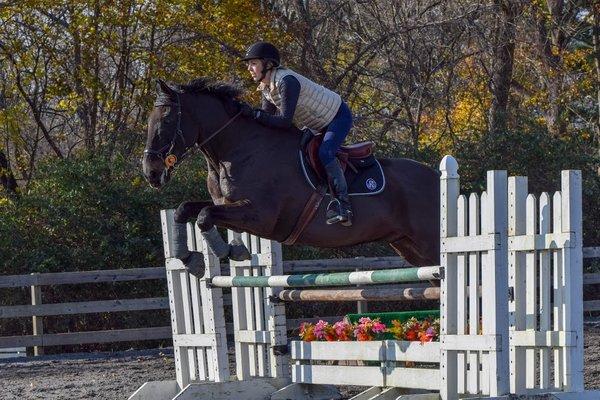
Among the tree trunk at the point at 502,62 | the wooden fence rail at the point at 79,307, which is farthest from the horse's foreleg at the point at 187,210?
the tree trunk at the point at 502,62

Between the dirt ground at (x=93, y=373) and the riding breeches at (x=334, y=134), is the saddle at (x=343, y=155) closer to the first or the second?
the riding breeches at (x=334, y=134)

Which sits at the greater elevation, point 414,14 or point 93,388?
point 414,14

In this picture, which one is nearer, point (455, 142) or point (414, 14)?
point (455, 142)

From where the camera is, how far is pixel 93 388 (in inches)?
329

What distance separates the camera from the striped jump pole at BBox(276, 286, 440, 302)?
580 centimetres

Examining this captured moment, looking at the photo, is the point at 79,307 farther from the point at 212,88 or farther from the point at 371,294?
the point at 371,294

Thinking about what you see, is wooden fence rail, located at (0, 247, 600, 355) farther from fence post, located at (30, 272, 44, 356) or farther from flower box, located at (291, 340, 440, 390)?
flower box, located at (291, 340, 440, 390)

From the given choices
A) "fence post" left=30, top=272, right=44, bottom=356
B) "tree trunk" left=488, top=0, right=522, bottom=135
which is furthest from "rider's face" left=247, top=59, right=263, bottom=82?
"tree trunk" left=488, top=0, right=522, bottom=135

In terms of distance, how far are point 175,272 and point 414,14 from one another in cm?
1033

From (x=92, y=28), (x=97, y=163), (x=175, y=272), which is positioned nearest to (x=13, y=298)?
(x=97, y=163)

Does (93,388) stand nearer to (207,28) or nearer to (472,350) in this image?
(472,350)

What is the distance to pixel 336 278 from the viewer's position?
613cm

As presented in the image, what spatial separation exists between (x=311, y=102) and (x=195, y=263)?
1.32m

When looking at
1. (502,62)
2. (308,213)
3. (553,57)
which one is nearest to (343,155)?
(308,213)
